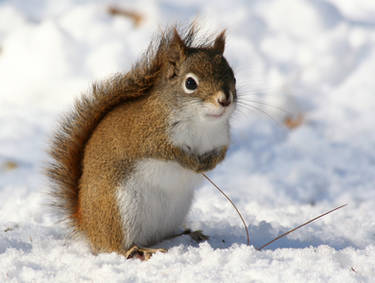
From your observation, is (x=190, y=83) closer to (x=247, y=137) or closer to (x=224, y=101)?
(x=224, y=101)

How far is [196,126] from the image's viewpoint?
2.34 meters

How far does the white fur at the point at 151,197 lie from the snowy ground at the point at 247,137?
13cm

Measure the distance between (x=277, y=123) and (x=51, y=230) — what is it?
2981 mm

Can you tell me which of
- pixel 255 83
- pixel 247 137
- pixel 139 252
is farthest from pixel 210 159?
pixel 255 83

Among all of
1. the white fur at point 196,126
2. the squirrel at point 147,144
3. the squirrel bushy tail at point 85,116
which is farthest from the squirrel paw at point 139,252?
the white fur at point 196,126

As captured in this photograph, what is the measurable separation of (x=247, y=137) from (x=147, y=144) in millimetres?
2711

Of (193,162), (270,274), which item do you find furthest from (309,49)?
(270,274)

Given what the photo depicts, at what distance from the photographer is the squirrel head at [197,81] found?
2299mm

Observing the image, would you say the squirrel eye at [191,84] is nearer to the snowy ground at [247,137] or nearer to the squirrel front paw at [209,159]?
the squirrel front paw at [209,159]

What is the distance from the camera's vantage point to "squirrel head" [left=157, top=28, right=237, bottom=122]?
7.54 feet

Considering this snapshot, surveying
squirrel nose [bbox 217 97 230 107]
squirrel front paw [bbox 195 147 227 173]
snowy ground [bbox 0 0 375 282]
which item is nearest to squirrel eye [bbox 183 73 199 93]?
squirrel nose [bbox 217 97 230 107]

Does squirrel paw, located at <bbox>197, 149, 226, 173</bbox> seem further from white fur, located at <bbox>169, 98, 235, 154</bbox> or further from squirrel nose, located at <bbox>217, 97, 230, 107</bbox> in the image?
squirrel nose, located at <bbox>217, 97, 230, 107</bbox>

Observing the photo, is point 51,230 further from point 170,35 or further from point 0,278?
point 170,35

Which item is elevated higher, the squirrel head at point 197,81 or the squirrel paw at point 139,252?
the squirrel head at point 197,81
